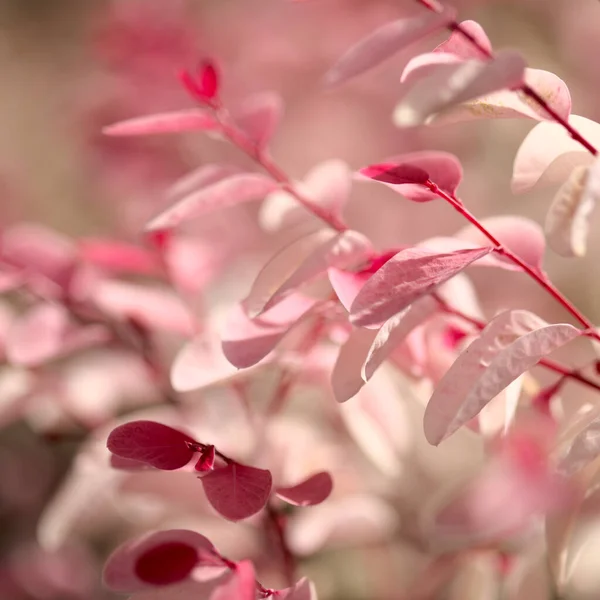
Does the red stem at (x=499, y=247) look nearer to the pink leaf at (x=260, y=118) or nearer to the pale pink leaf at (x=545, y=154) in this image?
the pale pink leaf at (x=545, y=154)

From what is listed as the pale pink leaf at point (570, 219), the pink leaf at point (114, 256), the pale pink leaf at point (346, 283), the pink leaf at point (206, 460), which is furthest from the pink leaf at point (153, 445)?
the pink leaf at point (114, 256)

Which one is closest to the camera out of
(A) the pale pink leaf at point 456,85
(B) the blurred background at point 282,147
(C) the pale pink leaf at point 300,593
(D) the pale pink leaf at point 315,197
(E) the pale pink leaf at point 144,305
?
(A) the pale pink leaf at point 456,85

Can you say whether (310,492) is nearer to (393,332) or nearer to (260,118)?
(393,332)

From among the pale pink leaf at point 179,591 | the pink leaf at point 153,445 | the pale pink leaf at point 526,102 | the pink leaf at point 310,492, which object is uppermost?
the pale pink leaf at point 526,102

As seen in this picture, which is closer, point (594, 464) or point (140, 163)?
point (594, 464)

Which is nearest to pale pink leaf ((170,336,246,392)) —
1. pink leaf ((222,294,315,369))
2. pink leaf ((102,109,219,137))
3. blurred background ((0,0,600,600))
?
pink leaf ((222,294,315,369))

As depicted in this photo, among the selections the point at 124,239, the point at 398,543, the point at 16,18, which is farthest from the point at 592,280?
the point at 16,18

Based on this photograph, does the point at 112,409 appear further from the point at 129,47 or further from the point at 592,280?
the point at 129,47
